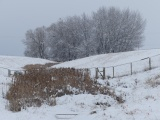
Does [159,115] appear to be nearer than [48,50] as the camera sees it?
Yes

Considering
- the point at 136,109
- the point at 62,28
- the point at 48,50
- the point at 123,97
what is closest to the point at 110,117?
the point at 136,109

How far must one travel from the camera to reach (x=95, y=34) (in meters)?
77.0

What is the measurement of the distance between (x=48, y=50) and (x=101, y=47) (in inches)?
954

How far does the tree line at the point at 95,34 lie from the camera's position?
7306 cm

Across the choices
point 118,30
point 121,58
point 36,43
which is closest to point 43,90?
point 121,58

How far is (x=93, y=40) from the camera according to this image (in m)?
75.9

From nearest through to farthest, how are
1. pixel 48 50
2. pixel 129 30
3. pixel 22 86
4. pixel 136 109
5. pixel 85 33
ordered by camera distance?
1. pixel 136 109
2. pixel 22 86
3. pixel 129 30
4. pixel 85 33
5. pixel 48 50

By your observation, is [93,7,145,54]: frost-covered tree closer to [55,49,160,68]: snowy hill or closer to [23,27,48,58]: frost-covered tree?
[23,27,48,58]: frost-covered tree

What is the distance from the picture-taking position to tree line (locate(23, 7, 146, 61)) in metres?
73.1

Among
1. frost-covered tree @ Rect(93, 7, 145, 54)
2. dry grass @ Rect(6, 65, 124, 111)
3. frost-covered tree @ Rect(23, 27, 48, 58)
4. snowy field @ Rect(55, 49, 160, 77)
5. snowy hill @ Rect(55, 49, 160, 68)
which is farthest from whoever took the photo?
frost-covered tree @ Rect(23, 27, 48, 58)

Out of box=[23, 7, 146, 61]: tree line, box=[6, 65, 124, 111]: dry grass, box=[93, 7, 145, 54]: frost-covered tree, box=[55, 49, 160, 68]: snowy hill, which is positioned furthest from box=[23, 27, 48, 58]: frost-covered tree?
box=[6, 65, 124, 111]: dry grass

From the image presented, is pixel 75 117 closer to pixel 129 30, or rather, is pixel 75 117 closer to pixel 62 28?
pixel 129 30

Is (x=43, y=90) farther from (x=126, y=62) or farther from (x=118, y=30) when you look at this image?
(x=118, y=30)

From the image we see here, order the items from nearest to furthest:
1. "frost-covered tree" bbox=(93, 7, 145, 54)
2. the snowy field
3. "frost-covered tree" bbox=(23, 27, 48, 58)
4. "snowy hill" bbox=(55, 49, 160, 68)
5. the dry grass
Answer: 1. the dry grass
2. the snowy field
3. "snowy hill" bbox=(55, 49, 160, 68)
4. "frost-covered tree" bbox=(93, 7, 145, 54)
5. "frost-covered tree" bbox=(23, 27, 48, 58)
